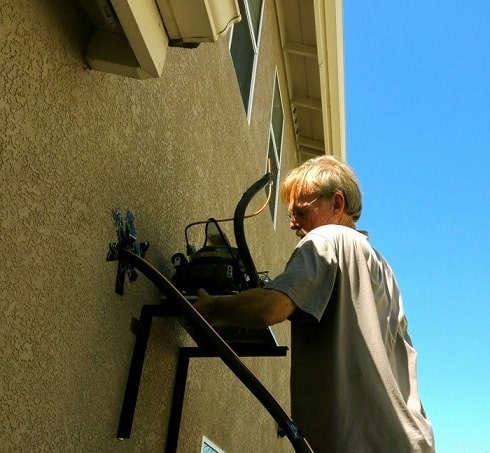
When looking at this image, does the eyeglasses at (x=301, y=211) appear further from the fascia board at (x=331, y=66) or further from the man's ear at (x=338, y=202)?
the fascia board at (x=331, y=66)

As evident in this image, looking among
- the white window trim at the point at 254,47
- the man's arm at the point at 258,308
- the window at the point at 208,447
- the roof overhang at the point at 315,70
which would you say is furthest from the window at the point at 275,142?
the man's arm at the point at 258,308

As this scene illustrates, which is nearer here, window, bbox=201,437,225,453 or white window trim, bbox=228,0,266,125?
window, bbox=201,437,225,453

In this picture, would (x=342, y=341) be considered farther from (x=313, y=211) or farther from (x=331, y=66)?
(x=331, y=66)

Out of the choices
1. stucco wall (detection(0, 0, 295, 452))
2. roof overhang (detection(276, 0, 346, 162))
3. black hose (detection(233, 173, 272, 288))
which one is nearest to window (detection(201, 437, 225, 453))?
stucco wall (detection(0, 0, 295, 452))

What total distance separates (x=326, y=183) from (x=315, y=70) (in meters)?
4.63

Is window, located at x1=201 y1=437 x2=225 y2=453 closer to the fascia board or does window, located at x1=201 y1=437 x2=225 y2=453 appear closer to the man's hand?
the man's hand

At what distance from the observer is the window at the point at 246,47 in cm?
406

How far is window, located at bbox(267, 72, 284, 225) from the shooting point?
18.5 feet

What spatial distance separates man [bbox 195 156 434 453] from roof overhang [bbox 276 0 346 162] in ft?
11.6

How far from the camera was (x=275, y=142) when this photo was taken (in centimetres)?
604

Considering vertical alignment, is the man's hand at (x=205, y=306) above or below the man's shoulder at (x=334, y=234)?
below

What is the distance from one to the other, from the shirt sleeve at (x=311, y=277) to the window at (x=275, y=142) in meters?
3.62

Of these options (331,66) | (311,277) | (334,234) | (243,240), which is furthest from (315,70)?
(311,277)

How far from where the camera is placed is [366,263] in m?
1.79
